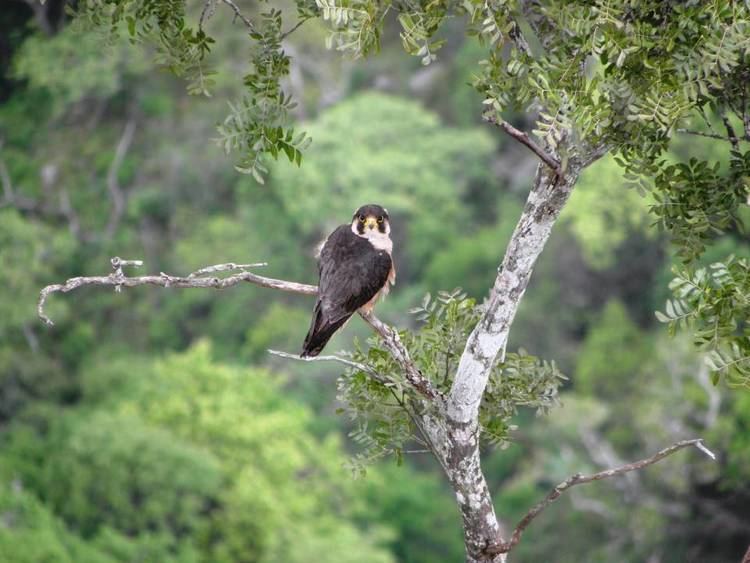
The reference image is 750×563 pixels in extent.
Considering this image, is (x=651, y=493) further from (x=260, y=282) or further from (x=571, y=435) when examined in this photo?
(x=260, y=282)

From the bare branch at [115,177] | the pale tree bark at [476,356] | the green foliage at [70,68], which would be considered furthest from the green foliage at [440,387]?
the bare branch at [115,177]

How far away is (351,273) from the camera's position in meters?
7.16

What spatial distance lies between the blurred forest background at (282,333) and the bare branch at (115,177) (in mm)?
88

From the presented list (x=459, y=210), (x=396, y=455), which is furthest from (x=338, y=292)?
(x=459, y=210)

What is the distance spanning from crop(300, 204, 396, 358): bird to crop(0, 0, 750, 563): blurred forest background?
9625mm

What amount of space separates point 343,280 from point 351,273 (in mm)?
85

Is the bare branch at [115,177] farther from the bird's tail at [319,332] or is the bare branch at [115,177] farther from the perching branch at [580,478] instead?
the perching branch at [580,478]

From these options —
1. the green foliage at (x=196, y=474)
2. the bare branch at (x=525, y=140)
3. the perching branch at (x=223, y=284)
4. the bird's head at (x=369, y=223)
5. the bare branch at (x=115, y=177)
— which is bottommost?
the perching branch at (x=223, y=284)

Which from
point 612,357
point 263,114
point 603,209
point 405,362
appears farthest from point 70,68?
point 405,362

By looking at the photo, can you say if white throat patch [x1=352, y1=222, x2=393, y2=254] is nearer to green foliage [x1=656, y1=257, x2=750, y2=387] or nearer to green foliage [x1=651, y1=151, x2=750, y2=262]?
green foliage [x1=651, y1=151, x2=750, y2=262]

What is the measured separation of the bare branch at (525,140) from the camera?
16.8 ft

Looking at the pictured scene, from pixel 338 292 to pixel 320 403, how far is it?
2659cm

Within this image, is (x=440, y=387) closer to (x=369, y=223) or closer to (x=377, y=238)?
(x=377, y=238)

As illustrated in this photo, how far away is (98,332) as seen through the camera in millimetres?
32344
